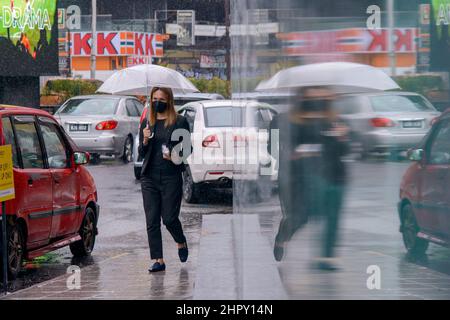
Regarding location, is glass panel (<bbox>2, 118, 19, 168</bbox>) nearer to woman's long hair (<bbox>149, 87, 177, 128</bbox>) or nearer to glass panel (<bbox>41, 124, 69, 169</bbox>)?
glass panel (<bbox>41, 124, 69, 169</bbox>)

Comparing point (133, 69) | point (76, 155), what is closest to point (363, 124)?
point (76, 155)

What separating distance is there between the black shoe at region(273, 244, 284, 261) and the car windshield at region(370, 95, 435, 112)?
719 millimetres

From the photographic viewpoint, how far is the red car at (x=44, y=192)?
838cm

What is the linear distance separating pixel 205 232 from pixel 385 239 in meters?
7.47

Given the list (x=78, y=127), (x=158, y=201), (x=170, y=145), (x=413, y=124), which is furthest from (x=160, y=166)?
(x=78, y=127)

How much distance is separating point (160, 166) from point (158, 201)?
328 millimetres

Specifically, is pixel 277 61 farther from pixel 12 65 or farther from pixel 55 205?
pixel 12 65

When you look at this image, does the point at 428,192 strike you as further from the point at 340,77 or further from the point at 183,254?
the point at 183,254

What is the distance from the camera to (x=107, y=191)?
53.7 ft

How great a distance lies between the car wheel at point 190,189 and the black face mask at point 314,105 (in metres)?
11.9

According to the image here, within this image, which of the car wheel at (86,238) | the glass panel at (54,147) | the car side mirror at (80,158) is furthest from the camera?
the car wheel at (86,238)

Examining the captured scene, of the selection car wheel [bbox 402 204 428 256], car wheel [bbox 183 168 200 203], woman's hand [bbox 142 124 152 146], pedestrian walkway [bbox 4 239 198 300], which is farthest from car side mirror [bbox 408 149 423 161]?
car wheel [bbox 183 168 200 203]

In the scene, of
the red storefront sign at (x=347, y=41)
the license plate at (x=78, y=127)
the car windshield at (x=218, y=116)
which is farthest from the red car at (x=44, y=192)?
the license plate at (x=78, y=127)

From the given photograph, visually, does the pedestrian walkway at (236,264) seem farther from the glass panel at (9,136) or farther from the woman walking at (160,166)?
the glass panel at (9,136)
